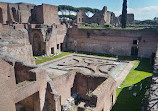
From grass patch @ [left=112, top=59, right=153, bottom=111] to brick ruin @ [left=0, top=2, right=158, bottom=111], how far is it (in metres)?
0.67

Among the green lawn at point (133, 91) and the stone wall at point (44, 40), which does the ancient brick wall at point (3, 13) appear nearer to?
the stone wall at point (44, 40)

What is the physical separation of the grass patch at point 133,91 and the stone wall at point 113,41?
5.83 meters

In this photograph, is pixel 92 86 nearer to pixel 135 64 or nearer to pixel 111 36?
pixel 135 64

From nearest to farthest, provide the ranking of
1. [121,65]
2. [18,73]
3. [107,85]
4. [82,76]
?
[107,85] < [18,73] < [82,76] < [121,65]

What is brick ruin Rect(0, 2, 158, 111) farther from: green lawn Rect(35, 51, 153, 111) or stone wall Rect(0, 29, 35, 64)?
green lawn Rect(35, 51, 153, 111)

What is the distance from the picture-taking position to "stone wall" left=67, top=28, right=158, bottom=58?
22406 mm

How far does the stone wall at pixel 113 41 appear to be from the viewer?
73.5 ft

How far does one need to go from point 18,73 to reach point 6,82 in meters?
3.18

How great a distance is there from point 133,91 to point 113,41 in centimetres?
1434

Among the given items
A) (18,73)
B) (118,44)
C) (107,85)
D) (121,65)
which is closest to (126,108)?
(107,85)

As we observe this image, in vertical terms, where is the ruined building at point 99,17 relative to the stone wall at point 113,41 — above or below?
above

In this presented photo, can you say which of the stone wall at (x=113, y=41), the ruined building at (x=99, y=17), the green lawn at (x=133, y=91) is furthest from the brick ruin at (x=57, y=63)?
the green lawn at (x=133, y=91)

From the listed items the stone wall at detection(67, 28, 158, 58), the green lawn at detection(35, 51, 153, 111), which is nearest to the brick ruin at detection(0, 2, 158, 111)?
the stone wall at detection(67, 28, 158, 58)

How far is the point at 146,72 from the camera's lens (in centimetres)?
1634
